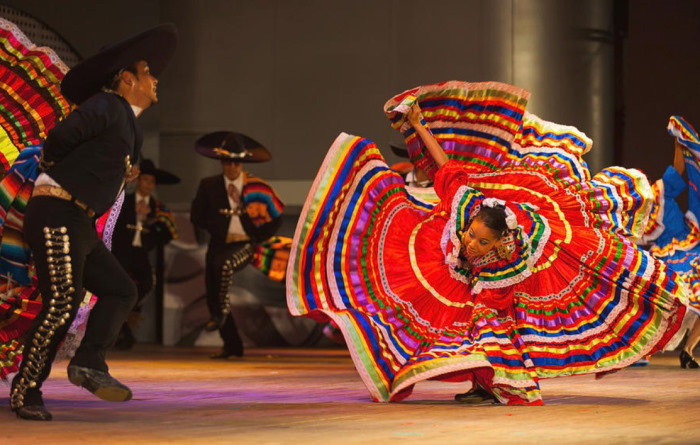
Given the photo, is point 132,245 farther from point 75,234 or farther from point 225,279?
point 75,234

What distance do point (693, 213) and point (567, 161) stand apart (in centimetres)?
269

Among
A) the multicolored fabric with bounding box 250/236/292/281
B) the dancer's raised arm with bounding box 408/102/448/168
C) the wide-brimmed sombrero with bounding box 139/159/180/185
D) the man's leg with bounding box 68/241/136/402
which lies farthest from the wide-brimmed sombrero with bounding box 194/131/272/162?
the man's leg with bounding box 68/241/136/402

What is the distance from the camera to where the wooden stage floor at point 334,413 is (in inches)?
152

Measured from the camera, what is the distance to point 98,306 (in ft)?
14.7

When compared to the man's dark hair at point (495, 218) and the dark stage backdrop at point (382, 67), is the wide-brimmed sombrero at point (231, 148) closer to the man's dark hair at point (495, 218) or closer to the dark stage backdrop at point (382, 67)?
the dark stage backdrop at point (382, 67)

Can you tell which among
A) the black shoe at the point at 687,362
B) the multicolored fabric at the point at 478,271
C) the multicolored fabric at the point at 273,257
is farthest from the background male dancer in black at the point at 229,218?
the multicolored fabric at the point at 478,271

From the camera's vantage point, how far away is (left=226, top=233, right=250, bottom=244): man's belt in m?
9.14

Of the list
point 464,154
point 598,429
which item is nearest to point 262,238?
point 464,154

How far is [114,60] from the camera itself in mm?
4465

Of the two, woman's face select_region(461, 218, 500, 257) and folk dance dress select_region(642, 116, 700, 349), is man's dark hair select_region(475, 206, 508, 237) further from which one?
folk dance dress select_region(642, 116, 700, 349)

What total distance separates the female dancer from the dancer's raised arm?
289 centimetres

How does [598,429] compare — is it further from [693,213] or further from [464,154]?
[693,213]

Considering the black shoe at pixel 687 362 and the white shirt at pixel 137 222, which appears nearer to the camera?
the black shoe at pixel 687 362

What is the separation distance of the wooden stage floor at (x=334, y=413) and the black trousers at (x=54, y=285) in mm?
182
